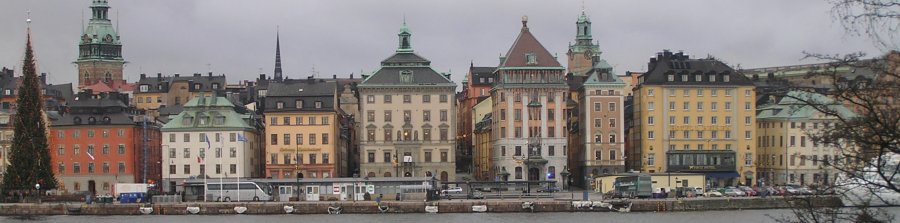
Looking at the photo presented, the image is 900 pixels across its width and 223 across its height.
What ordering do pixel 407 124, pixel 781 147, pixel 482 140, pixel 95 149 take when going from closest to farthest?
pixel 407 124, pixel 781 147, pixel 95 149, pixel 482 140

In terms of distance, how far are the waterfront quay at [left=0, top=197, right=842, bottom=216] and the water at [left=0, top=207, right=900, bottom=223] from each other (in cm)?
228

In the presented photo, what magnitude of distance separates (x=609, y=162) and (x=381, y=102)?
74.8 feet

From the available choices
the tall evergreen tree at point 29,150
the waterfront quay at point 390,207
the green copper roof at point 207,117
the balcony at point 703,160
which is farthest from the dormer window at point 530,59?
the tall evergreen tree at point 29,150

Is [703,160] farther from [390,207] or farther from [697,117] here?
[390,207]

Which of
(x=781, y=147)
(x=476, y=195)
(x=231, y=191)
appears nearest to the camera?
(x=476, y=195)

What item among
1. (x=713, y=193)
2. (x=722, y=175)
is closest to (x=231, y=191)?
(x=713, y=193)

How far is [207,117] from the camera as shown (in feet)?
443

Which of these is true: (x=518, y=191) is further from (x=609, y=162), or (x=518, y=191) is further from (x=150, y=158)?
(x=150, y=158)

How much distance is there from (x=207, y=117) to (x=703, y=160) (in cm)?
4798

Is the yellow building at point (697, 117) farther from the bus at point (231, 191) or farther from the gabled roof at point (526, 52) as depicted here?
the bus at point (231, 191)

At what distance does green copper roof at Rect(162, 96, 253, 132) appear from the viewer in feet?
441

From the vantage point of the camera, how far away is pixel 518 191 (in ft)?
395

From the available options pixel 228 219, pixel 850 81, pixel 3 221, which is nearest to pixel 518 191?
pixel 228 219

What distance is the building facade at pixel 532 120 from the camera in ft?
439
